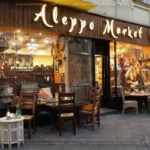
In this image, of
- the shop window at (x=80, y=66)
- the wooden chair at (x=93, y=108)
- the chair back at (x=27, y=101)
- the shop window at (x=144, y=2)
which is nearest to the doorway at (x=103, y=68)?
the shop window at (x=80, y=66)

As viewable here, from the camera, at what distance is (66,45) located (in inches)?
375

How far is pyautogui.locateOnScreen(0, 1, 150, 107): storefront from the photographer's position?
7898 mm

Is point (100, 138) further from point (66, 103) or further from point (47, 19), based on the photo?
point (47, 19)

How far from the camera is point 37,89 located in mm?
8875

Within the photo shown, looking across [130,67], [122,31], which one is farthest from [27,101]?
[130,67]

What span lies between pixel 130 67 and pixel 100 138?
654cm

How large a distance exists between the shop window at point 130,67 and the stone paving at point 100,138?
3.20 metres

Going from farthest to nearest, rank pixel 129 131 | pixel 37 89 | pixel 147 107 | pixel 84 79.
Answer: pixel 147 107 < pixel 84 79 < pixel 37 89 < pixel 129 131

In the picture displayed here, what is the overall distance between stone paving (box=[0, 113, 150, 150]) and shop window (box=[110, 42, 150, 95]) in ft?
10.5

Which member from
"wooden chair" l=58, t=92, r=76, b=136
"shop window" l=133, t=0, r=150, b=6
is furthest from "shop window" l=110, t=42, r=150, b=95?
"wooden chair" l=58, t=92, r=76, b=136

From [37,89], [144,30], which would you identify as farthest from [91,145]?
[144,30]

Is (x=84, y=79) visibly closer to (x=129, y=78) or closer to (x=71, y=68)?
(x=71, y=68)

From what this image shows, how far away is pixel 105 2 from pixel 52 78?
4.10 metres

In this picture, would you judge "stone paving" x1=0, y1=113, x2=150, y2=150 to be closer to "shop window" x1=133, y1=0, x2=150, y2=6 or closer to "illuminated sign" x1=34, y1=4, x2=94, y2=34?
"illuminated sign" x1=34, y1=4, x2=94, y2=34
